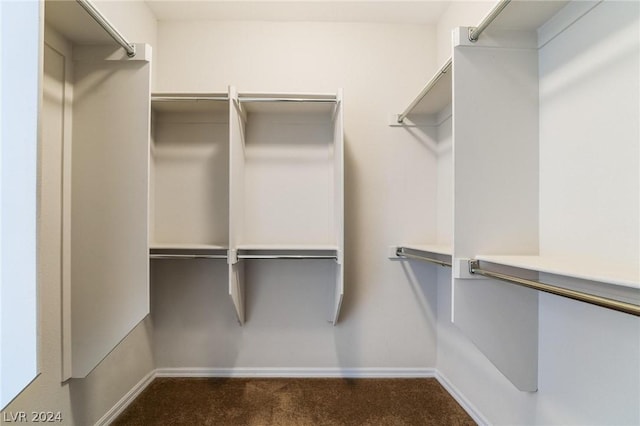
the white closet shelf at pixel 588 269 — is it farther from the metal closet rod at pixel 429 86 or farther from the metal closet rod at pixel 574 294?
the metal closet rod at pixel 429 86

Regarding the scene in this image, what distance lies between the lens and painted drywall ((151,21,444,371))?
201 centimetres

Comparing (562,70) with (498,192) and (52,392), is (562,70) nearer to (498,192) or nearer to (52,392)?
(498,192)

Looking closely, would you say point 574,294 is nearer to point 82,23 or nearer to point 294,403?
point 294,403

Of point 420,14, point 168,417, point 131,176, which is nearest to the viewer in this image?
point 131,176

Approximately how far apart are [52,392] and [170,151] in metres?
1.38

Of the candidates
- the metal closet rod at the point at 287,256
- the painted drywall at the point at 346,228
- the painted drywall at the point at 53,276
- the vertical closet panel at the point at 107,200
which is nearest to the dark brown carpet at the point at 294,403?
the painted drywall at the point at 346,228

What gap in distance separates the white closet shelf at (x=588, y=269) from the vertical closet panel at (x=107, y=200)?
1470mm

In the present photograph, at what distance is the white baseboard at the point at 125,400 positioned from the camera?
1.55m

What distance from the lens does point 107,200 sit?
4.44 ft

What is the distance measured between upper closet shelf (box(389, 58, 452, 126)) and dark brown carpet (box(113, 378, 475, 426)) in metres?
1.71

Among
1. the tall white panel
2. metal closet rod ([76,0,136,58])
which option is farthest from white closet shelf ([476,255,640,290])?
metal closet rod ([76,0,136,58])

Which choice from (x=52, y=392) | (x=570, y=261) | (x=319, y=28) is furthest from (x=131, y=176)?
(x=570, y=261)

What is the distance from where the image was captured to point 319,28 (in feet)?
6.67

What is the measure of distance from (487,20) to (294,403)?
2017 millimetres
